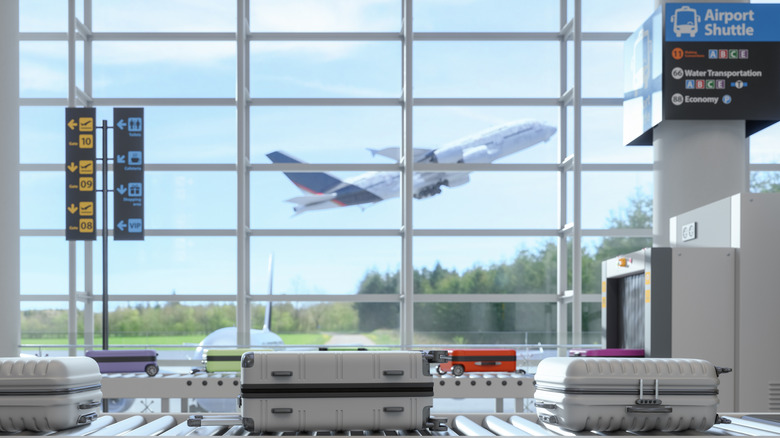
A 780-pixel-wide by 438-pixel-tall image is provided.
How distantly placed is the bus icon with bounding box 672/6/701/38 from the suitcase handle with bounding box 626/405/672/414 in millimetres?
8180

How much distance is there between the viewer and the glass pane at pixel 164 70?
1428cm

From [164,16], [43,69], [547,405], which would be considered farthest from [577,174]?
[547,405]

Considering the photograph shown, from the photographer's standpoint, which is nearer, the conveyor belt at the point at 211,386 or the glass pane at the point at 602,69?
the conveyor belt at the point at 211,386

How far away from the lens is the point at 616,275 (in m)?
8.33

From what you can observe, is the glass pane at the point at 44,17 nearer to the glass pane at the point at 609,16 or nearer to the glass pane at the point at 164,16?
the glass pane at the point at 164,16

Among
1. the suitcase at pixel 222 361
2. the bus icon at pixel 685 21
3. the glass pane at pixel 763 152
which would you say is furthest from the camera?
the glass pane at pixel 763 152

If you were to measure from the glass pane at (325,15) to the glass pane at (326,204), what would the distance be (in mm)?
2530

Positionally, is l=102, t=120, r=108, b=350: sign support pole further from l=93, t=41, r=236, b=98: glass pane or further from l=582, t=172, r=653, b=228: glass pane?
l=582, t=172, r=653, b=228: glass pane

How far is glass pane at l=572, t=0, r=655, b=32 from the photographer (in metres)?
14.3

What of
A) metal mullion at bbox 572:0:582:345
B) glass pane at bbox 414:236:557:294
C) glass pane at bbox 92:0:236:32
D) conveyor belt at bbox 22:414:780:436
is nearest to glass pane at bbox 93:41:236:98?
glass pane at bbox 92:0:236:32

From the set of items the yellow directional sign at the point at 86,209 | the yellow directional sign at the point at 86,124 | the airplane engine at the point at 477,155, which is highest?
the yellow directional sign at the point at 86,124

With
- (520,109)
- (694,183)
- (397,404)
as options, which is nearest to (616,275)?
(694,183)

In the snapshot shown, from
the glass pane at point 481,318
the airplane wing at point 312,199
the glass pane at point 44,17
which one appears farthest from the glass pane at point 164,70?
the glass pane at point 481,318

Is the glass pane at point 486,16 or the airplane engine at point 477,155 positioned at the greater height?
the glass pane at point 486,16
